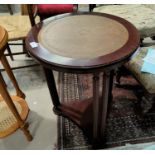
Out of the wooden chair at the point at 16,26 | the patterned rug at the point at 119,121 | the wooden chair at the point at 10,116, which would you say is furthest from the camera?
the wooden chair at the point at 16,26

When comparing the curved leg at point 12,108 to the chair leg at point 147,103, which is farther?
the chair leg at point 147,103

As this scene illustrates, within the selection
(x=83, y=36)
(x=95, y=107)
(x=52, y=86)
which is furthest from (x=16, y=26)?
(x=95, y=107)

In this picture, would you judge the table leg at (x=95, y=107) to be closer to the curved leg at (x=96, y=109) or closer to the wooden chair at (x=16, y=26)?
the curved leg at (x=96, y=109)

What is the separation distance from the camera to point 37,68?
2094mm

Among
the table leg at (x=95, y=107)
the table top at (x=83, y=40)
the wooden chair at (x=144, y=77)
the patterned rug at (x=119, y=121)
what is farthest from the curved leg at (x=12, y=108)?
the wooden chair at (x=144, y=77)

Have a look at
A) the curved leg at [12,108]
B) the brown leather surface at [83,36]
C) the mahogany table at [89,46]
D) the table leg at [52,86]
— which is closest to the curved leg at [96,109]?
the mahogany table at [89,46]

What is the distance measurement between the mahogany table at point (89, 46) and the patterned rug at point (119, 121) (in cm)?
16

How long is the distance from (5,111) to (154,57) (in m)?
1.08

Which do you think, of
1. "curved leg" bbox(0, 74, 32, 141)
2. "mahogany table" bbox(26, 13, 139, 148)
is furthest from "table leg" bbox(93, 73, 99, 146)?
"curved leg" bbox(0, 74, 32, 141)

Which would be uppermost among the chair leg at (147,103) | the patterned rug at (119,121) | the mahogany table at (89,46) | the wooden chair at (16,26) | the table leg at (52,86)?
the mahogany table at (89,46)

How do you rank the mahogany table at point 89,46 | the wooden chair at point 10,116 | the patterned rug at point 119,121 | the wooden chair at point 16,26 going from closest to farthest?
the mahogany table at point 89,46 → the wooden chair at point 10,116 → the patterned rug at point 119,121 → the wooden chair at point 16,26

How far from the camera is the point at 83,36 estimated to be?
1007 millimetres

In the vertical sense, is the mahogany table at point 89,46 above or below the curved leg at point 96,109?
above

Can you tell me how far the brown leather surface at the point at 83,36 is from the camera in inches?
35.5
